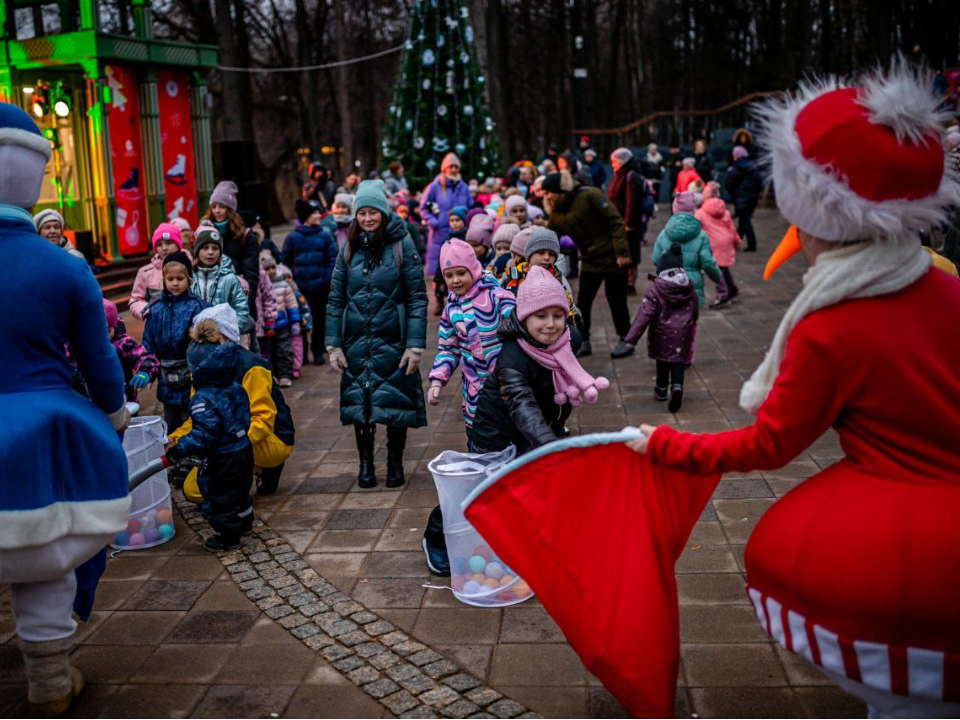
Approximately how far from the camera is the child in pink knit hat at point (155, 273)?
8109 millimetres

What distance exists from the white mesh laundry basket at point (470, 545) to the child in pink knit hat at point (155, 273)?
3.99 meters

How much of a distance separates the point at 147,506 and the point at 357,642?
193 centimetres

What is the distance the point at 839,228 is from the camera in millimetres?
2936

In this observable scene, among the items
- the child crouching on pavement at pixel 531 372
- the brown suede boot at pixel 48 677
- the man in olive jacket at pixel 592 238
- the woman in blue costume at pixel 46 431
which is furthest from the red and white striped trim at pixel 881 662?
the man in olive jacket at pixel 592 238

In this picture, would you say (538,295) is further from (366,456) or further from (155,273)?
(155,273)

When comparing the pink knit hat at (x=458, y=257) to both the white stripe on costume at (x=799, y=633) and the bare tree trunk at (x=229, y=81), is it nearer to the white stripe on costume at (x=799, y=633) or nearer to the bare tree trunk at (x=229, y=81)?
the white stripe on costume at (x=799, y=633)

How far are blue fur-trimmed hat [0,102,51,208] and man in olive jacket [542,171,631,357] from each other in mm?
7172

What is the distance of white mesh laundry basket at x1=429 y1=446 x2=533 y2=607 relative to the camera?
16.0ft

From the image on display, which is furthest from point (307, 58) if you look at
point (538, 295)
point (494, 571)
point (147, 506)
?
point (494, 571)

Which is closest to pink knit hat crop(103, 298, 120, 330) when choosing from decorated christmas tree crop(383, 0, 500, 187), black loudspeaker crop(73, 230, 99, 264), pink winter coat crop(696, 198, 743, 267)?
pink winter coat crop(696, 198, 743, 267)

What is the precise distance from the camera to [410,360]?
21.7 ft

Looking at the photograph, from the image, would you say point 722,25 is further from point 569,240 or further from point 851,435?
point 851,435

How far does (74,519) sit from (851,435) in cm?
266

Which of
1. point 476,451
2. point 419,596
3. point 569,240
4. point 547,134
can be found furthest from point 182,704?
point 547,134
